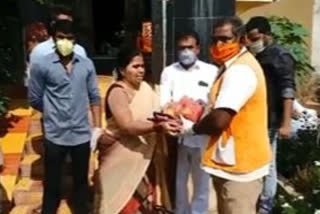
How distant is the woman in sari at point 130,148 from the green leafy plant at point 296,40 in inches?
198

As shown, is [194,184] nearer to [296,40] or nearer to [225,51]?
[225,51]

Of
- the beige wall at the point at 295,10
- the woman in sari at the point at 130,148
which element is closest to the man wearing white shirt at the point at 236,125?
the woman in sari at the point at 130,148

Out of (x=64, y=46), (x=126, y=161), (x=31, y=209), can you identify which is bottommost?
(x=31, y=209)

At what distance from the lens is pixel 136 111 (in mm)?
5559

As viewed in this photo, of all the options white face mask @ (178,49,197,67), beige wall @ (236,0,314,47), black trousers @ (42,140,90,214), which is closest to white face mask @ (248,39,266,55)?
white face mask @ (178,49,197,67)

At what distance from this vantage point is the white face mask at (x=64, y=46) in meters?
5.66

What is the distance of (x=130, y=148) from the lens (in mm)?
5613

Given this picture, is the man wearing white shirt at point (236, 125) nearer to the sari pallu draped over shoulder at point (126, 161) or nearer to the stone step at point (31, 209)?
the sari pallu draped over shoulder at point (126, 161)

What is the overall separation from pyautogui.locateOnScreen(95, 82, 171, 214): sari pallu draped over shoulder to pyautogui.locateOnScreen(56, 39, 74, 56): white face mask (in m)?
0.58

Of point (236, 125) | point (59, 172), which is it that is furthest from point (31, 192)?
point (236, 125)

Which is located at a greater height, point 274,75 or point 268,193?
point 274,75

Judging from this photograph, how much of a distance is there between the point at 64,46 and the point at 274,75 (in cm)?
162

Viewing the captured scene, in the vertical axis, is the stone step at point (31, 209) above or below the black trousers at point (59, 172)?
below

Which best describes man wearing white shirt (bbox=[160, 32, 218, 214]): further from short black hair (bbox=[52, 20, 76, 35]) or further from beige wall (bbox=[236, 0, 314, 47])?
beige wall (bbox=[236, 0, 314, 47])
